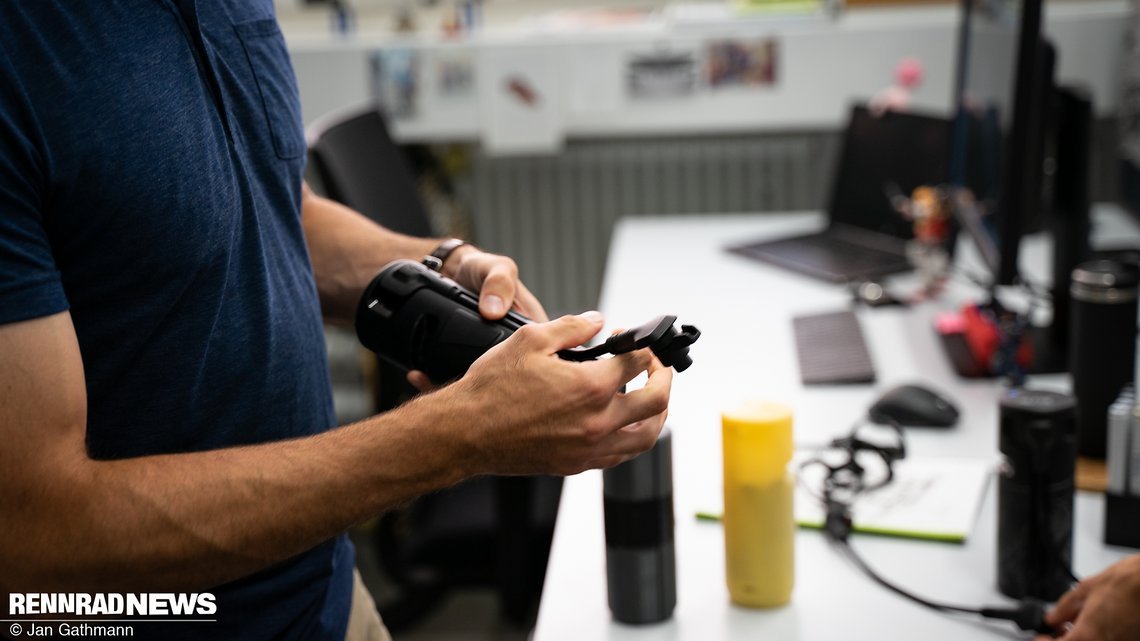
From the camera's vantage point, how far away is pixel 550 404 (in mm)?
842

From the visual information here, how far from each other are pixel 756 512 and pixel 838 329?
2.75ft

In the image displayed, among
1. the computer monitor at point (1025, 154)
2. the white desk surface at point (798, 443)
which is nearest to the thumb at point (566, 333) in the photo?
the white desk surface at point (798, 443)

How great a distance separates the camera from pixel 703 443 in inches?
56.0

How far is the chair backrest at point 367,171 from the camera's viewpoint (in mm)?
1726

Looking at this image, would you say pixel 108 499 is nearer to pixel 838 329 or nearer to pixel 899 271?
pixel 838 329

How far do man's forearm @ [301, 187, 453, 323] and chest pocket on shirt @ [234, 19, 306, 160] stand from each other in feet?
0.43

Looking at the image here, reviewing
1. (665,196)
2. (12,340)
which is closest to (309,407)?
(12,340)

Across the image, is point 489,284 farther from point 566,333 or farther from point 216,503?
point 216,503

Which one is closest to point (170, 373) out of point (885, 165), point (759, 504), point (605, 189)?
point (759, 504)

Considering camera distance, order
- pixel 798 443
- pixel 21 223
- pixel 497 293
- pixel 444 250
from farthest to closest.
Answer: pixel 798 443, pixel 444 250, pixel 497 293, pixel 21 223

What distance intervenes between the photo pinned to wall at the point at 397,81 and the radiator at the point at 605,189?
291mm

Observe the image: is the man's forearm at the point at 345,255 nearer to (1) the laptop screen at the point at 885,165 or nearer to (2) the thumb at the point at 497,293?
(2) the thumb at the point at 497,293

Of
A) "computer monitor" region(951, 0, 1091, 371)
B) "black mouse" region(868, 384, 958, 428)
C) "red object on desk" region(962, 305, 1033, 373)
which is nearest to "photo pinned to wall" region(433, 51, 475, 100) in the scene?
"computer monitor" region(951, 0, 1091, 371)

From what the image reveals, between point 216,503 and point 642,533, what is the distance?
0.37 m
